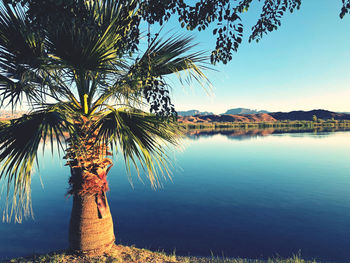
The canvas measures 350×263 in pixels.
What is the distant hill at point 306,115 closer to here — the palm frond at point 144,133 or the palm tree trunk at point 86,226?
the palm frond at point 144,133

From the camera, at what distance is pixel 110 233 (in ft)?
15.8

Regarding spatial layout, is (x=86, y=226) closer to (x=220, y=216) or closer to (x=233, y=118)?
(x=220, y=216)

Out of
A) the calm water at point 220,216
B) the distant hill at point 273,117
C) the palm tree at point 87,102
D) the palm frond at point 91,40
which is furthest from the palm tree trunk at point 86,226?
the distant hill at point 273,117

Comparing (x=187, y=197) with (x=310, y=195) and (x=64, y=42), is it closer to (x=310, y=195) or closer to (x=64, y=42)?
(x=310, y=195)

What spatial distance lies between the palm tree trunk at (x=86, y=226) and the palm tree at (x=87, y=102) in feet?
0.06

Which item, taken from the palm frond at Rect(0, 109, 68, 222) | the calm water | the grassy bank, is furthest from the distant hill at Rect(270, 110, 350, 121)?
the palm frond at Rect(0, 109, 68, 222)

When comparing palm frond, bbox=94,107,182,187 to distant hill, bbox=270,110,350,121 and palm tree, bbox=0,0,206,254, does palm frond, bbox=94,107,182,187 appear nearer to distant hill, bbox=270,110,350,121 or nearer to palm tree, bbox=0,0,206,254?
palm tree, bbox=0,0,206,254

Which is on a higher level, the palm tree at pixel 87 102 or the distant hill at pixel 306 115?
the distant hill at pixel 306 115

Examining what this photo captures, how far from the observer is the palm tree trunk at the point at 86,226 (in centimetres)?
447

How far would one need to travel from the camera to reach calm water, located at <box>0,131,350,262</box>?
281 inches

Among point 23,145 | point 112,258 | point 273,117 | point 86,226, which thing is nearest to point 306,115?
point 273,117

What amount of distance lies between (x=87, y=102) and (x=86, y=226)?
2.57m

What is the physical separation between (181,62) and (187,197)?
9.25 m

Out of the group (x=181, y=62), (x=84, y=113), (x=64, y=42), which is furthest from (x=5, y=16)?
(x=181, y=62)
